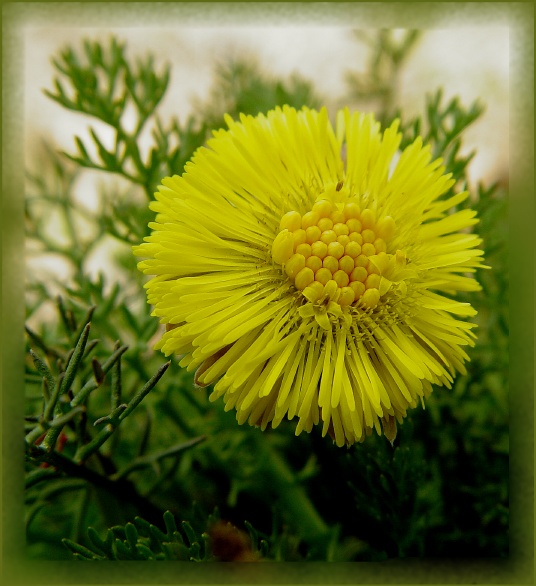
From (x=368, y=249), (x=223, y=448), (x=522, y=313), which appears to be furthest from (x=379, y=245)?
(x=223, y=448)

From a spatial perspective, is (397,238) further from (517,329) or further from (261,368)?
(517,329)

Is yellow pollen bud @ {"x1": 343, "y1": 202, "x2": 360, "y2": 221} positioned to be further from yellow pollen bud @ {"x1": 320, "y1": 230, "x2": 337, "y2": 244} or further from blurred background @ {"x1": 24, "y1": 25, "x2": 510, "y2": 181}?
blurred background @ {"x1": 24, "y1": 25, "x2": 510, "y2": 181}

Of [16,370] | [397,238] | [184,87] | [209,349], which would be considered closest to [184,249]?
[209,349]

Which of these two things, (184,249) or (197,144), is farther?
(197,144)

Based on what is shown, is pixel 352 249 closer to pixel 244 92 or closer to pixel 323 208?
pixel 323 208

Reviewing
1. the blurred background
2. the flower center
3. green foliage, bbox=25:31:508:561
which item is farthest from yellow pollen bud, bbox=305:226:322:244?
the blurred background
